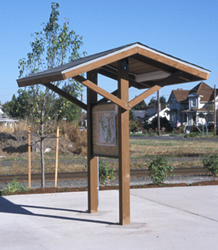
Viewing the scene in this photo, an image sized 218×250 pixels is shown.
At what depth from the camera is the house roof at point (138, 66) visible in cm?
Answer: 668

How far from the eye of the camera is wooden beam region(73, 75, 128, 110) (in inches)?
267

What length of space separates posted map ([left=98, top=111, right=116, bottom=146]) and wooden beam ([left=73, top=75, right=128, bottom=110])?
1.74ft

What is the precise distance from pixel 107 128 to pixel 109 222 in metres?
1.71

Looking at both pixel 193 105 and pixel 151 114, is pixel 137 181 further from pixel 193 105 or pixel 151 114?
pixel 151 114

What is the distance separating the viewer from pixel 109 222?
23.9 feet

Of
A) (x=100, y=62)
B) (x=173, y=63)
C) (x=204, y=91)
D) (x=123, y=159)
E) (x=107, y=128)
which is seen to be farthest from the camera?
(x=204, y=91)

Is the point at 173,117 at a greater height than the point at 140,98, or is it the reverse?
the point at 173,117

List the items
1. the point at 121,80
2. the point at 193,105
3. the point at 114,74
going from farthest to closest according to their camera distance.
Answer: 1. the point at 193,105
2. the point at 114,74
3. the point at 121,80

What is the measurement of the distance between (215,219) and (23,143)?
19778 mm

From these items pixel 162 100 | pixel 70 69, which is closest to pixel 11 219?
pixel 70 69

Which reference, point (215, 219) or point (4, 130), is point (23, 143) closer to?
point (4, 130)

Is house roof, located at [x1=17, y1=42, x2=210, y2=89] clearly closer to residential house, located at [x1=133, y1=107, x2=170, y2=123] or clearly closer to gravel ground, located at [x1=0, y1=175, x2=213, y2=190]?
gravel ground, located at [x1=0, y1=175, x2=213, y2=190]

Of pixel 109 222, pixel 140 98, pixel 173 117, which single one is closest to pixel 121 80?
pixel 140 98

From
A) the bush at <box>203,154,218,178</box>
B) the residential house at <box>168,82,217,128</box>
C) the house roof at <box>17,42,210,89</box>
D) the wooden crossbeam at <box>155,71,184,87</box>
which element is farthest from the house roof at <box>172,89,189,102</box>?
the wooden crossbeam at <box>155,71,184,87</box>
